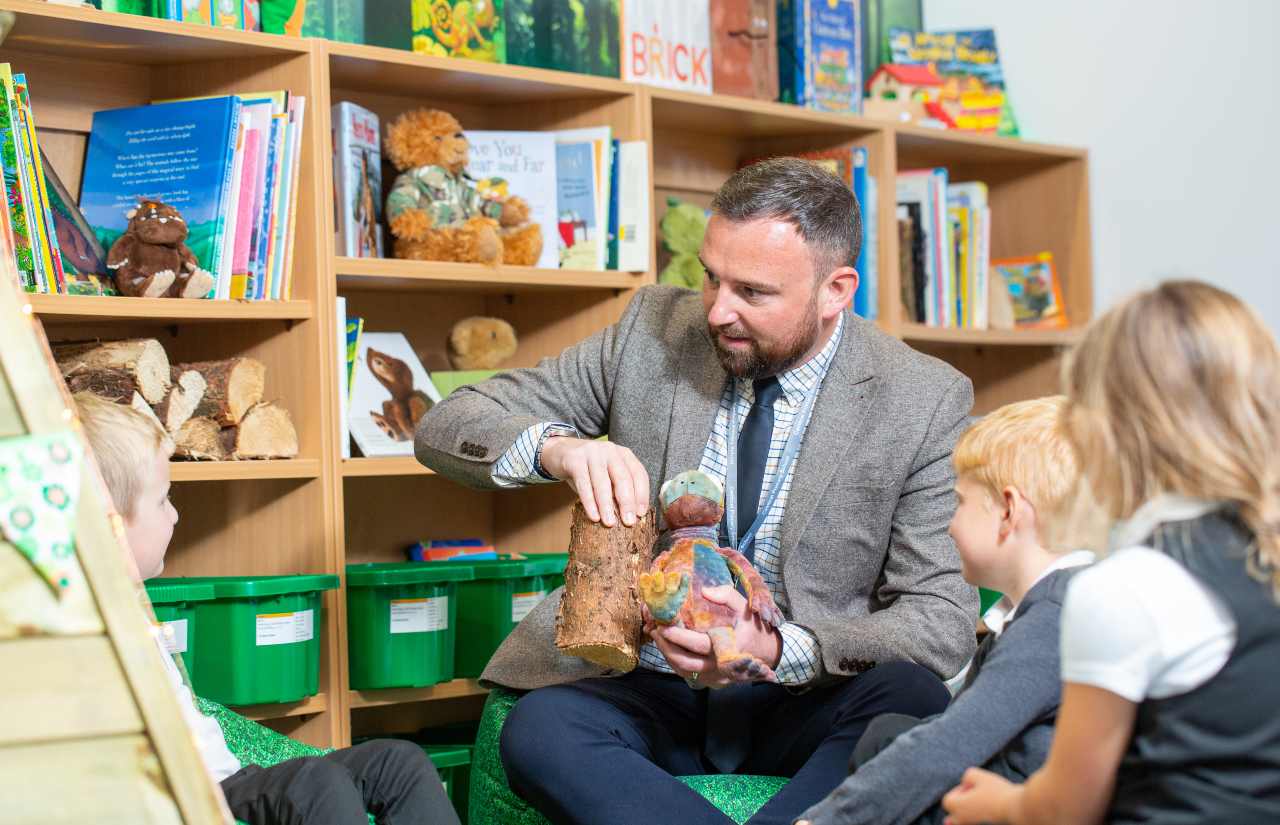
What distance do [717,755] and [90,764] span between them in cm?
102

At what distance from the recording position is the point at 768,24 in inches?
120

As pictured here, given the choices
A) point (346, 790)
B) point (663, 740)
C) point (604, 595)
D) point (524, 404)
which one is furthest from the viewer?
point (524, 404)

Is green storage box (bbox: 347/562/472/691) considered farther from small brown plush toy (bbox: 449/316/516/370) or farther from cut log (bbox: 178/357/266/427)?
small brown plush toy (bbox: 449/316/516/370)

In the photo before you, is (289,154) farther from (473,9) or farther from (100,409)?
(100,409)

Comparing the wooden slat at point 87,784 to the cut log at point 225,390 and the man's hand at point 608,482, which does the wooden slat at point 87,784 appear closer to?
the man's hand at point 608,482

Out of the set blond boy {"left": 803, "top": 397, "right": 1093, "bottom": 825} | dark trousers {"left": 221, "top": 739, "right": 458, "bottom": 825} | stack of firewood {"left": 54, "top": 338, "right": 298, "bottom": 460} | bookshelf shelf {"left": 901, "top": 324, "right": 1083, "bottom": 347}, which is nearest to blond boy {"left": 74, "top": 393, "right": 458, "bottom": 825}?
dark trousers {"left": 221, "top": 739, "right": 458, "bottom": 825}

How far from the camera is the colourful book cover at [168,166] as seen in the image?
7.63ft

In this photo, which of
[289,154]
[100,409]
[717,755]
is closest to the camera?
[100,409]

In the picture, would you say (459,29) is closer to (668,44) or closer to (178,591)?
(668,44)

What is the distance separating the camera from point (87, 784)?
3.39 ft

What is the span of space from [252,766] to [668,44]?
1740 millimetres

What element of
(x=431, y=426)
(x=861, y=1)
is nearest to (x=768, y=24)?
(x=861, y=1)

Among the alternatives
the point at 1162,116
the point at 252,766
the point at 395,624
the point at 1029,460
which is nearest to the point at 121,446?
the point at 252,766

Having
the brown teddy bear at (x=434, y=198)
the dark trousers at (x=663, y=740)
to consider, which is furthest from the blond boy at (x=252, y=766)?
the brown teddy bear at (x=434, y=198)
